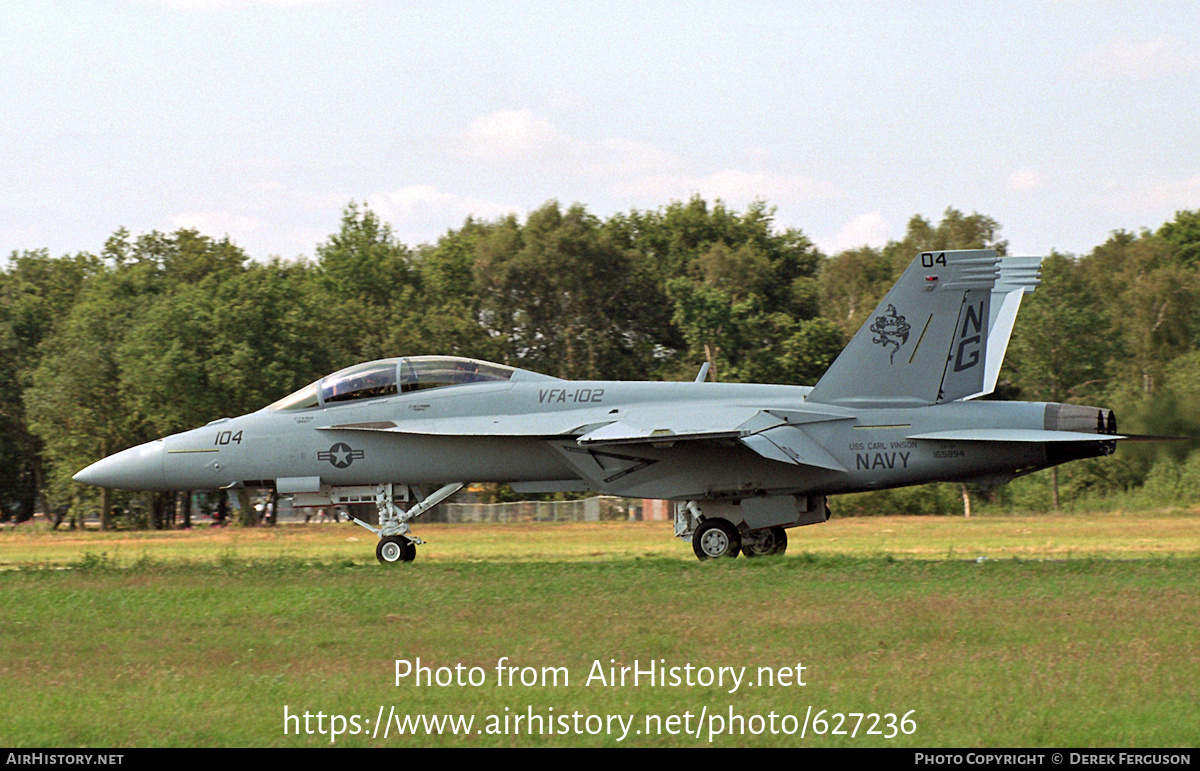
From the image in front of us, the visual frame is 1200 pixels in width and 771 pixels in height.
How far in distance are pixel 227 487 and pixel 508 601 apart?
7743mm

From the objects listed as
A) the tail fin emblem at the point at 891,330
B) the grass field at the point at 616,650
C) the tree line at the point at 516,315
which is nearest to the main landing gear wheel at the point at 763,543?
the grass field at the point at 616,650

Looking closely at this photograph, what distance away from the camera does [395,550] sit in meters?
18.2

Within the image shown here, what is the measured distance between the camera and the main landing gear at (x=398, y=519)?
18266 mm

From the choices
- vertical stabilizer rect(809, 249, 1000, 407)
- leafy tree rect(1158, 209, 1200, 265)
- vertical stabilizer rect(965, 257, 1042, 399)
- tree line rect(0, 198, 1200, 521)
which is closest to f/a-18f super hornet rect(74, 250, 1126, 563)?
vertical stabilizer rect(809, 249, 1000, 407)

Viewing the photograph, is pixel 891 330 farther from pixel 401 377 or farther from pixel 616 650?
pixel 616 650

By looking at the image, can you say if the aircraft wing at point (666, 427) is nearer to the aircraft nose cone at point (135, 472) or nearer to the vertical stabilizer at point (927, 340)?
the vertical stabilizer at point (927, 340)

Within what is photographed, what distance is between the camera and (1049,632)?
34.2 ft

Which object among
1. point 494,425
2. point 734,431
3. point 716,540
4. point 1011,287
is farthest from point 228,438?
point 1011,287

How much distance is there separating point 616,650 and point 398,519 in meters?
9.29

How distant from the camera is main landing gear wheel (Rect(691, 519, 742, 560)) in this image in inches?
693

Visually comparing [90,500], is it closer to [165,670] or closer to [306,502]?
[306,502]

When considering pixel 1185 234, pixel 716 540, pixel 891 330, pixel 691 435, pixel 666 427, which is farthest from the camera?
pixel 1185 234

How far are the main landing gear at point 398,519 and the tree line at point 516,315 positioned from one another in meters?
18.4

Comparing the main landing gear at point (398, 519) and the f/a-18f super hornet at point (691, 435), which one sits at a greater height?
the f/a-18f super hornet at point (691, 435)
